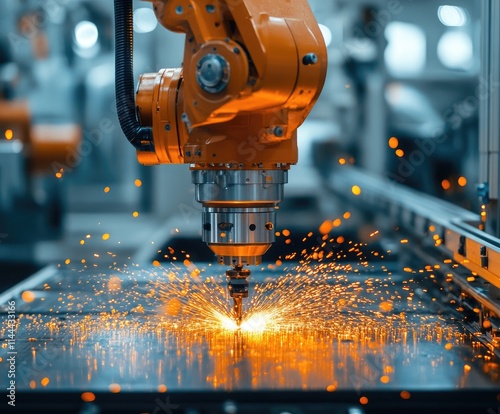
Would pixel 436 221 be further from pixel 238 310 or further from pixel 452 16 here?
pixel 452 16

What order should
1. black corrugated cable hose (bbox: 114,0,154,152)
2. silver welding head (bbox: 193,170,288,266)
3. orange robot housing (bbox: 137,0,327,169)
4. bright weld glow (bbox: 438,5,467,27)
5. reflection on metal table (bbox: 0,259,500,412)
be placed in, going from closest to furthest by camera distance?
reflection on metal table (bbox: 0,259,500,412) → orange robot housing (bbox: 137,0,327,169) → silver welding head (bbox: 193,170,288,266) → black corrugated cable hose (bbox: 114,0,154,152) → bright weld glow (bbox: 438,5,467,27)

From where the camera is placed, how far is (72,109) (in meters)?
6.18

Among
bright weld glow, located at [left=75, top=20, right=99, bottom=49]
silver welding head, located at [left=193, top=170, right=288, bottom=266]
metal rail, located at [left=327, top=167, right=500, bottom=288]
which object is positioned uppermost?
bright weld glow, located at [left=75, top=20, right=99, bottom=49]

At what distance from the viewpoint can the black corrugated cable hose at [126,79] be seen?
1942 mm

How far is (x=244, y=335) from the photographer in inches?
76.5

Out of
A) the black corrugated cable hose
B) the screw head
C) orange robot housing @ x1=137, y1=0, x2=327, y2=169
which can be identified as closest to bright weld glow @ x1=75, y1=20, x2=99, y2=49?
the black corrugated cable hose

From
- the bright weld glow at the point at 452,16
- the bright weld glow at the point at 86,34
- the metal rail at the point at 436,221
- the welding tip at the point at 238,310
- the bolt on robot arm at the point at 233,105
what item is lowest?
the welding tip at the point at 238,310

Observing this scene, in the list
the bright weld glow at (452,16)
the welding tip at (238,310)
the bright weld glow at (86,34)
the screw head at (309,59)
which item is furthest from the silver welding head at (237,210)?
the bright weld glow at (452,16)

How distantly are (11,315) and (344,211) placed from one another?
3112mm

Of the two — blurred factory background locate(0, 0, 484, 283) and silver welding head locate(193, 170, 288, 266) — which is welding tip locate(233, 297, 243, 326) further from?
blurred factory background locate(0, 0, 484, 283)

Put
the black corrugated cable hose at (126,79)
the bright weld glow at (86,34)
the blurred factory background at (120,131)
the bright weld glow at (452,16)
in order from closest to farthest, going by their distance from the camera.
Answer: the black corrugated cable hose at (126,79), the blurred factory background at (120,131), the bright weld glow at (86,34), the bright weld glow at (452,16)

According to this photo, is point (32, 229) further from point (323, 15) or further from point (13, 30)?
point (323, 15)

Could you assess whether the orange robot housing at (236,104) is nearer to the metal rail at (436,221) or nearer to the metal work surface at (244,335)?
the metal work surface at (244,335)

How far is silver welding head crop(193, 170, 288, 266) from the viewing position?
1817 mm
